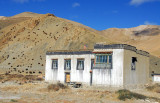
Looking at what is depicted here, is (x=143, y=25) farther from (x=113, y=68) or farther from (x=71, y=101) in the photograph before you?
(x=71, y=101)

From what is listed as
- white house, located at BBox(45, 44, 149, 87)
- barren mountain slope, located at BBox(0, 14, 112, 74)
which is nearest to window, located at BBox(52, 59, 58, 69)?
white house, located at BBox(45, 44, 149, 87)

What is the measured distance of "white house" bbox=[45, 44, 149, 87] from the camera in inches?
1196

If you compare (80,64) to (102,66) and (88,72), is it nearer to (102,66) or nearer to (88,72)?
(88,72)

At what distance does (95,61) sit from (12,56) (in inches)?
1788

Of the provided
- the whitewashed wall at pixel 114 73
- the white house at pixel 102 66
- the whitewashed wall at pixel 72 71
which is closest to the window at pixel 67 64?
the white house at pixel 102 66

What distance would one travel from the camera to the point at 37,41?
76500mm

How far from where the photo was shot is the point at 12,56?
71688 mm

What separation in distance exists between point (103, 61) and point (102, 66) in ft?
2.23

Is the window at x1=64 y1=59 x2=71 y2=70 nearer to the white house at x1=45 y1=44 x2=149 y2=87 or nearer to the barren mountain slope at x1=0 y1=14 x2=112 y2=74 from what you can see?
the white house at x1=45 y1=44 x2=149 y2=87

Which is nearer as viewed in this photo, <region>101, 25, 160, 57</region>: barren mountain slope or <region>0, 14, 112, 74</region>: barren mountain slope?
<region>0, 14, 112, 74</region>: barren mountain slope

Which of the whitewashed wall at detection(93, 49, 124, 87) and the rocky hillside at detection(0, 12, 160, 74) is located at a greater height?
the rocky hillside at detection(0, 12, 160, 74)

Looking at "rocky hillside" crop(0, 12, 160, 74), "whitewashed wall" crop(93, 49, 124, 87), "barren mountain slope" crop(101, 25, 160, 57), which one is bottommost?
"whitewashed wall" crop(93, 49, 124, 87)

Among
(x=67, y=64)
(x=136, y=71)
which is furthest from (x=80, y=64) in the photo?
(x=136, y=71)

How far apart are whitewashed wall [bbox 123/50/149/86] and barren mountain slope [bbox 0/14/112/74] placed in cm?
3284
